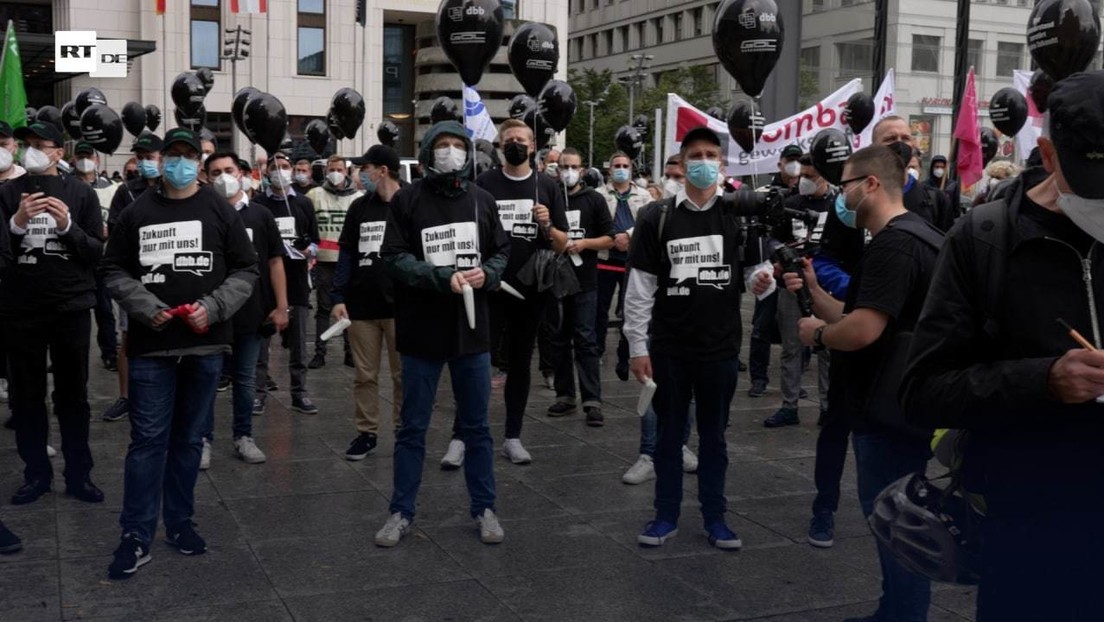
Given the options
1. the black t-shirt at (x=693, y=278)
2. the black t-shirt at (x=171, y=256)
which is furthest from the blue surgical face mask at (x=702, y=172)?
the black t-shirt at (x=171, y=256)

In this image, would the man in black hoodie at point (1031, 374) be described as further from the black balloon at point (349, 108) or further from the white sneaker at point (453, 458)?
the black balloon at point (349, 108)

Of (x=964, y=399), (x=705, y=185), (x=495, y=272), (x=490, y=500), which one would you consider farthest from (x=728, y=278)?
(x=964, y=399)

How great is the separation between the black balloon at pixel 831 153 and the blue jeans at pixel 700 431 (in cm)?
284

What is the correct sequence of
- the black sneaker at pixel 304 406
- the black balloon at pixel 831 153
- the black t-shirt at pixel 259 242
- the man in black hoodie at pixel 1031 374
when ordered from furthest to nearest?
the black sneaker at pixel 304 406, the black balloon at pixel 831 153, the black t-shirt at pixel 259 242, the man in black hoodie at pixel 1031 374

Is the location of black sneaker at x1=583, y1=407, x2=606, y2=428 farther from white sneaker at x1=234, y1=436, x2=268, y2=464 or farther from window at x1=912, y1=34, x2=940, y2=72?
window at x1=912, y1=34, x2=940, y2=72

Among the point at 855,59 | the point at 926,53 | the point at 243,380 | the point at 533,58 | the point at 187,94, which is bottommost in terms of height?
the point at 243,380

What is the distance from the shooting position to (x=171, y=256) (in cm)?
591

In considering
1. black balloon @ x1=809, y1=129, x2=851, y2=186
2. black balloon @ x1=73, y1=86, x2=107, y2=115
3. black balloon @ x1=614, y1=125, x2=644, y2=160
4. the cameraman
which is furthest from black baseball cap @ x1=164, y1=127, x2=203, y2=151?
black balloon @ x1=614, y1=125, x2=644, y2=160

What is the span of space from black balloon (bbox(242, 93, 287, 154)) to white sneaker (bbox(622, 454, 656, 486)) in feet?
19.6

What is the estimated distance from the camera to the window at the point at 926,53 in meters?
52.1

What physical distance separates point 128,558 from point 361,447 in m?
2.68

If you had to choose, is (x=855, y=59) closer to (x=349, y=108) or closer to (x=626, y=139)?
(x=626, y=139)

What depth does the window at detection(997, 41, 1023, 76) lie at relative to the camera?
182 feet

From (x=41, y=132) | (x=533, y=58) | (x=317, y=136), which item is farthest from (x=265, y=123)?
(x=317, y=136)
